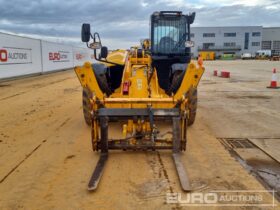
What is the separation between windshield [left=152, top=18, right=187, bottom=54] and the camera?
303 inches

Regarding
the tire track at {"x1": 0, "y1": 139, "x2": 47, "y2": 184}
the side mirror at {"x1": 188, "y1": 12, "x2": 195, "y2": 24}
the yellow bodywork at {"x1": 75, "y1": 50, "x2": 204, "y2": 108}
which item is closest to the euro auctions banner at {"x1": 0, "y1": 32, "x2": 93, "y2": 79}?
the yellow bodywork at {"x1": 75, "y1": 50, "x2": 204, "y2": 108}

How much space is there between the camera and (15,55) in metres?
18.2

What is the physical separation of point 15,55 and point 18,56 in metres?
0.44

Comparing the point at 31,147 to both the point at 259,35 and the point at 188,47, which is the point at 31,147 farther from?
the point at 259,35

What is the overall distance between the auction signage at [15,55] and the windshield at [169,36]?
11751mm

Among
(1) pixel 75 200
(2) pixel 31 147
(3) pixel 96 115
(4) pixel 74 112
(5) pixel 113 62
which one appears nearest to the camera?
(1) pixel 75 200

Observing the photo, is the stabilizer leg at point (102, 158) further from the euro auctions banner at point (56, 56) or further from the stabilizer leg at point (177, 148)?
the euro auctions banner at point (56, 56)

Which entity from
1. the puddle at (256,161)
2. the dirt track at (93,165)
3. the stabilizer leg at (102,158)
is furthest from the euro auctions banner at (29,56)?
the puddle at (256,161)

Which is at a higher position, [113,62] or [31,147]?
[113,62]

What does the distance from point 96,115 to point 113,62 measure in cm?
271

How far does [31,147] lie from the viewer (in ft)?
17.5

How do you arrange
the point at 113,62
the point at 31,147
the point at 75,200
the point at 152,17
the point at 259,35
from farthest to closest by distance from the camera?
the point at 259,35 → the point at 152,17 → the point at 113,62 → the point at 31,147 → the point at 75,200

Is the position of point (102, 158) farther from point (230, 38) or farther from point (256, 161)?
point (230, 38)

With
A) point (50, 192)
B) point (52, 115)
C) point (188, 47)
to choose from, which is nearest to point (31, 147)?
point (50, 192)
